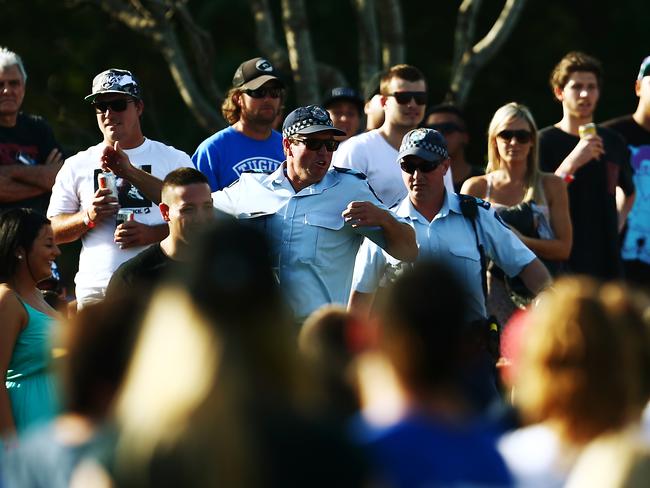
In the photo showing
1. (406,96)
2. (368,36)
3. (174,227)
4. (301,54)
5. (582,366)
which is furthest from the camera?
(368,36)

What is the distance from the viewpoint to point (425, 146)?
22.7 ft

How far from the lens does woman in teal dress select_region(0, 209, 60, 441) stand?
5.97 metres

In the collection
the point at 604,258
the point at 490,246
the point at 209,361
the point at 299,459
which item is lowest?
the point at 604,258

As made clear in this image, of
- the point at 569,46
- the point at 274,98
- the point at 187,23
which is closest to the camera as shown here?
the point at 274,98

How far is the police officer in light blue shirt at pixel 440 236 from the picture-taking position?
22.3 feet

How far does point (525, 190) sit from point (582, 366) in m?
4.91

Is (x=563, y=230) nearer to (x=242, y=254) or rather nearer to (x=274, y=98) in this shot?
(x=274, y=98)

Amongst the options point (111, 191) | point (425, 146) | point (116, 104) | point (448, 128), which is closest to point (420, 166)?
point (425, 146)

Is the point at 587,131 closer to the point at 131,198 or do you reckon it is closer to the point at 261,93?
the point at 261,93

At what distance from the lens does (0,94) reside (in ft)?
26.7

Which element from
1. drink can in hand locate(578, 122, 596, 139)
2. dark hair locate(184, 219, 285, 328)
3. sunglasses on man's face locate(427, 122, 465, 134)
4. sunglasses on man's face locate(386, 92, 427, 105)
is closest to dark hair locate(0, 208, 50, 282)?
sunglasses on man's face locate(386, 92, 427, 105)

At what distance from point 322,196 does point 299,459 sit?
407 centimetres

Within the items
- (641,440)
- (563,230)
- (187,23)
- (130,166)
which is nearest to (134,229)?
(130,166)

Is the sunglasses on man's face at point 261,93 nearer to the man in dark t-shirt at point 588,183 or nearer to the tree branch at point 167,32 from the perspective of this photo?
the man in dark t-shirt at point 588,183
